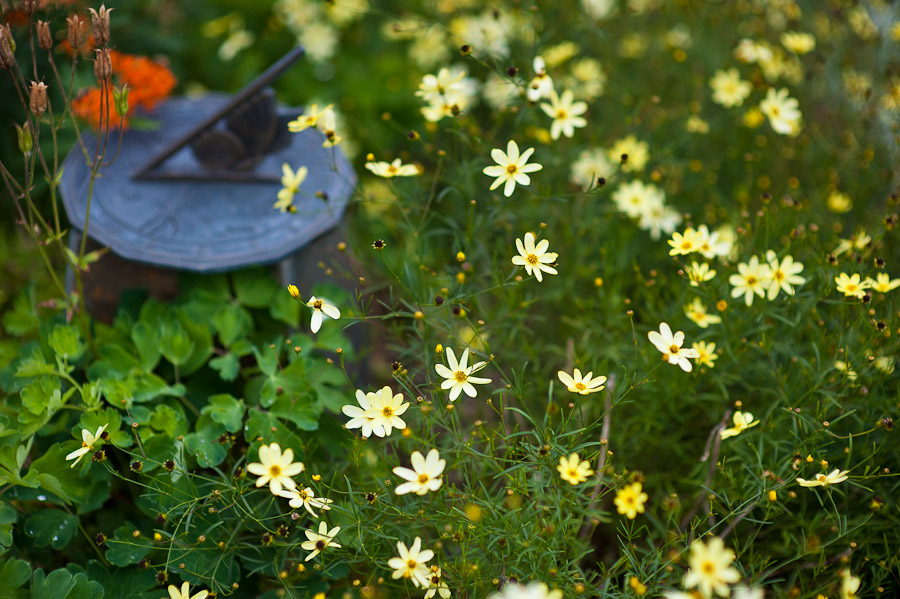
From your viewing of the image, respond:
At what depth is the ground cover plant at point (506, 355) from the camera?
1383mm

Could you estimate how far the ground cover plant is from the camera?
1383 mm

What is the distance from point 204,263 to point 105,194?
1.39 feet

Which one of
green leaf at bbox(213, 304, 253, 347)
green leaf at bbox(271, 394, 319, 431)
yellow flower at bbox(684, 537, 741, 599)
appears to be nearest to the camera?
yellow flower at bbox(684, 537, 741, 599)

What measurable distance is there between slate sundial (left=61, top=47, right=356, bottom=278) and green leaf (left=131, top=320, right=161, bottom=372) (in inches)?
8.0

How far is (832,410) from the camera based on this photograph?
1.70 m

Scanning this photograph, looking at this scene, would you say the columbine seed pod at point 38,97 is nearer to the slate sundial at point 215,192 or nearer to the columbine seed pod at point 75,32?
the columbine seed pod at point 75,32

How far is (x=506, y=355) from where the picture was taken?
1.94m

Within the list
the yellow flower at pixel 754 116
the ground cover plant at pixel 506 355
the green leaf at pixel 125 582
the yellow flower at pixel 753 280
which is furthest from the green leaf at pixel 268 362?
the yellow flower at pixel 754 116

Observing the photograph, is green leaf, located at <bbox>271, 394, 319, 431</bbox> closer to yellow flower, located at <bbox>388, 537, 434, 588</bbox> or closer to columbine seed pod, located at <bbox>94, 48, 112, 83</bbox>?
yellow flower, located at <bbox>388, 537, 434, 588</bbox>

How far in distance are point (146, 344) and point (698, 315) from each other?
4.70 feet

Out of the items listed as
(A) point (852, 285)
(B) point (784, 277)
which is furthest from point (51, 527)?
(A) point (852, 285)

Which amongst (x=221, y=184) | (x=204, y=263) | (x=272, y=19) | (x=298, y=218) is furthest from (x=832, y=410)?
(x=272, y=19)

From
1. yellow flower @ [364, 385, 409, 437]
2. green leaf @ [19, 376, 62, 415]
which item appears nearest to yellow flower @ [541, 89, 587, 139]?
yellow flower @ [364, 385, 409, 437]

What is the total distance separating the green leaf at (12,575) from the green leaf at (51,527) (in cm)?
14
